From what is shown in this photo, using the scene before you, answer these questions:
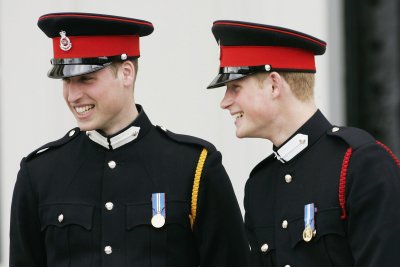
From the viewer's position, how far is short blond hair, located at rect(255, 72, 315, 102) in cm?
574

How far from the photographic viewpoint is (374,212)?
5.32 metres

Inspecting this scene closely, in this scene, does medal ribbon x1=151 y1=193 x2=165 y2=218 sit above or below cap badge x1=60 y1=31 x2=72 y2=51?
below

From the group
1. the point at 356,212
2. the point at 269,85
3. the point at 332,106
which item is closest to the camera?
the point at 356,212

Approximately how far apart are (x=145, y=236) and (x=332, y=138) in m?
0.83

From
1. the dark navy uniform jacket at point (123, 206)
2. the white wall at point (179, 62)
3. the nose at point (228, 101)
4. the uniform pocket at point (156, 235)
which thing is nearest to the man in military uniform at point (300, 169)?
the nose at point (228, 101)

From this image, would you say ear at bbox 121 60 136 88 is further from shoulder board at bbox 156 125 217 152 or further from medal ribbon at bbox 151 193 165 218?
medal ribbon at bbox 151 193 165 218

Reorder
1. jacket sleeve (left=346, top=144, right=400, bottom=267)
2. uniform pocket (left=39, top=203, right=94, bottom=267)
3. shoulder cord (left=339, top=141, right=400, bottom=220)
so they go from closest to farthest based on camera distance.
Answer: jacket sleeve (left=346, top=144, right=400, bottom=267)
shoulder cord (left=339, top=141, right=400, bottom=220)
uniform pocket (left=39, top=203, right=94, bottom=267)

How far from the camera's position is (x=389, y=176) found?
17.6 ft

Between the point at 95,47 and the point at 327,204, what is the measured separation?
1.18m

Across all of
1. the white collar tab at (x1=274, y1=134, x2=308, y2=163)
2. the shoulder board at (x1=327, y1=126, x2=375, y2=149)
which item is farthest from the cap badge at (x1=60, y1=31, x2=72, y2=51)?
the shoulder board at (x1=327, y1=126, x2=375, y2=149)

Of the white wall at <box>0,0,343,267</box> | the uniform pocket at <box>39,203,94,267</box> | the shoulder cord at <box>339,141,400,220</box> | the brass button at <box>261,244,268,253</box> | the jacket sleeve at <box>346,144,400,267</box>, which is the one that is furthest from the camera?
the white wall at <box>0,0,343,267</box>

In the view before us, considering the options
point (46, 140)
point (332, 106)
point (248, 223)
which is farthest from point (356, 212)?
point (46, 140)

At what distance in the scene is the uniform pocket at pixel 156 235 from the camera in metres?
5.76

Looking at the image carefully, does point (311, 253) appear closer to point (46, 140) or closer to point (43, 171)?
point (43, 171)
